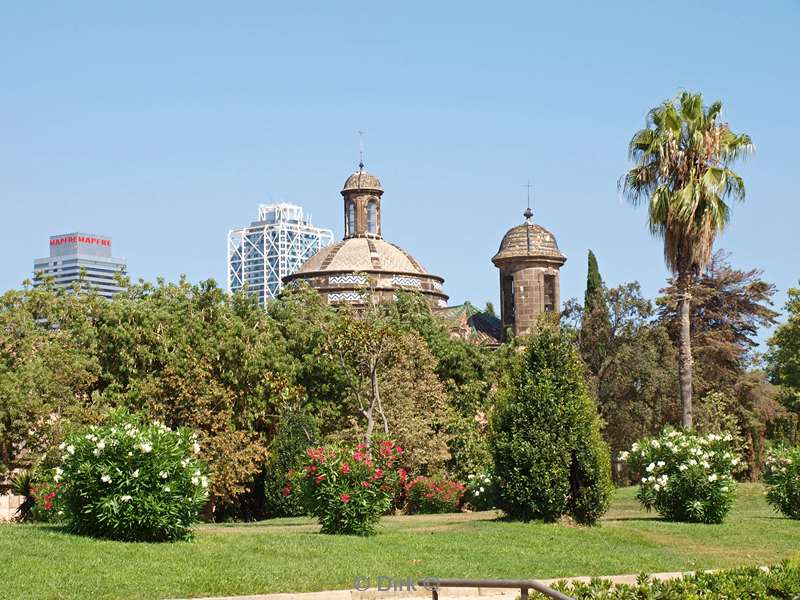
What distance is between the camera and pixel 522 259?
176 feet

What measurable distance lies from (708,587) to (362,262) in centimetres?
4058

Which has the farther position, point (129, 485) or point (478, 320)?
point (478, 320)

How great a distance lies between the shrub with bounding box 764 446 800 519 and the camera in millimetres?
22344

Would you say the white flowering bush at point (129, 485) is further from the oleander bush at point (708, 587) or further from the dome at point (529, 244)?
the dome at point (529, 244)

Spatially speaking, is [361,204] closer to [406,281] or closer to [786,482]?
[406,281]

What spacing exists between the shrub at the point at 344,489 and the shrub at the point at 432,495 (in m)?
10.2

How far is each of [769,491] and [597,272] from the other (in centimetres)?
2649

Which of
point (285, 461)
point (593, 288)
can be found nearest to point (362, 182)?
point (593, 288)

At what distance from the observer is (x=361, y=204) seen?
5512cm

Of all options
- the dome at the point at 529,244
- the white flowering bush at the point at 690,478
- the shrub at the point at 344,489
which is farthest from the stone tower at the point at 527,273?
the shrub at the point at 344,489

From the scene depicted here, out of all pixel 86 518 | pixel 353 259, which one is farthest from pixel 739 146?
pixel 353 259

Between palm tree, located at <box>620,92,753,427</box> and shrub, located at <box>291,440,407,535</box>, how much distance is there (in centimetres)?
1154

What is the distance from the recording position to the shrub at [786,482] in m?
22.3

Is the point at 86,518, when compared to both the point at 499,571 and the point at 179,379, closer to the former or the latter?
the point at 499,571
